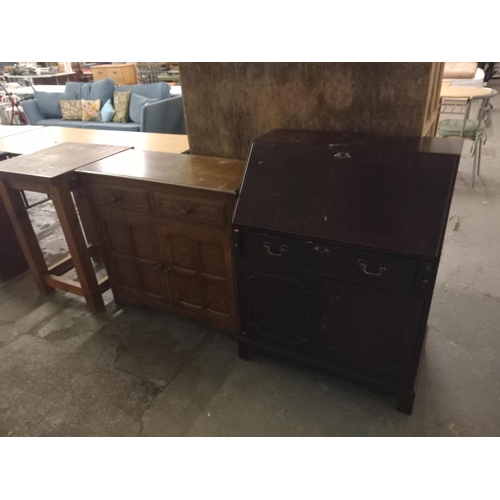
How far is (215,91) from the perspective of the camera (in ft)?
6.29

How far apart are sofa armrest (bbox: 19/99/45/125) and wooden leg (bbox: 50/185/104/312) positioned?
479 centimetres

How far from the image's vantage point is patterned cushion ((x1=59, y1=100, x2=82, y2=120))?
5.62 m

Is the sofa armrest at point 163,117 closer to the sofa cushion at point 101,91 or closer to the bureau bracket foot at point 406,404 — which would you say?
the sofa cushion at point 101,91

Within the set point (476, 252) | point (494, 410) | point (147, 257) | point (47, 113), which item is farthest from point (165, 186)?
point (47, 113)

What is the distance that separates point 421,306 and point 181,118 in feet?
12.3

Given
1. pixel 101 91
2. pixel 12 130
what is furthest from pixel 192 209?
pixel 101 91

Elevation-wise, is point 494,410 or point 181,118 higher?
point 181,118

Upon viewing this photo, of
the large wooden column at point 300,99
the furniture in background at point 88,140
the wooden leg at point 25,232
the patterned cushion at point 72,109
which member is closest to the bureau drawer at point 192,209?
the large wooden column at point 300,99

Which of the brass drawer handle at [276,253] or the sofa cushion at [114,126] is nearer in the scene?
the brass drawer handle at [276,253]

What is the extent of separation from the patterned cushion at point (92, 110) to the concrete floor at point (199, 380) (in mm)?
3679

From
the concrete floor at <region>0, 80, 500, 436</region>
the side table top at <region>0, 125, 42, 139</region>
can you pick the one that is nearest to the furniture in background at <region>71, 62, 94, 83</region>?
the side table top at <region>0, 125, 42, 139</region>

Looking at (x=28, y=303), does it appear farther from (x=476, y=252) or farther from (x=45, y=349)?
(x=476, y=252)

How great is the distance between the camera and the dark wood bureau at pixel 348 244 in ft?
4.32

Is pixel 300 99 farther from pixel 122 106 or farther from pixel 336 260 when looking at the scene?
pixel 122 106
